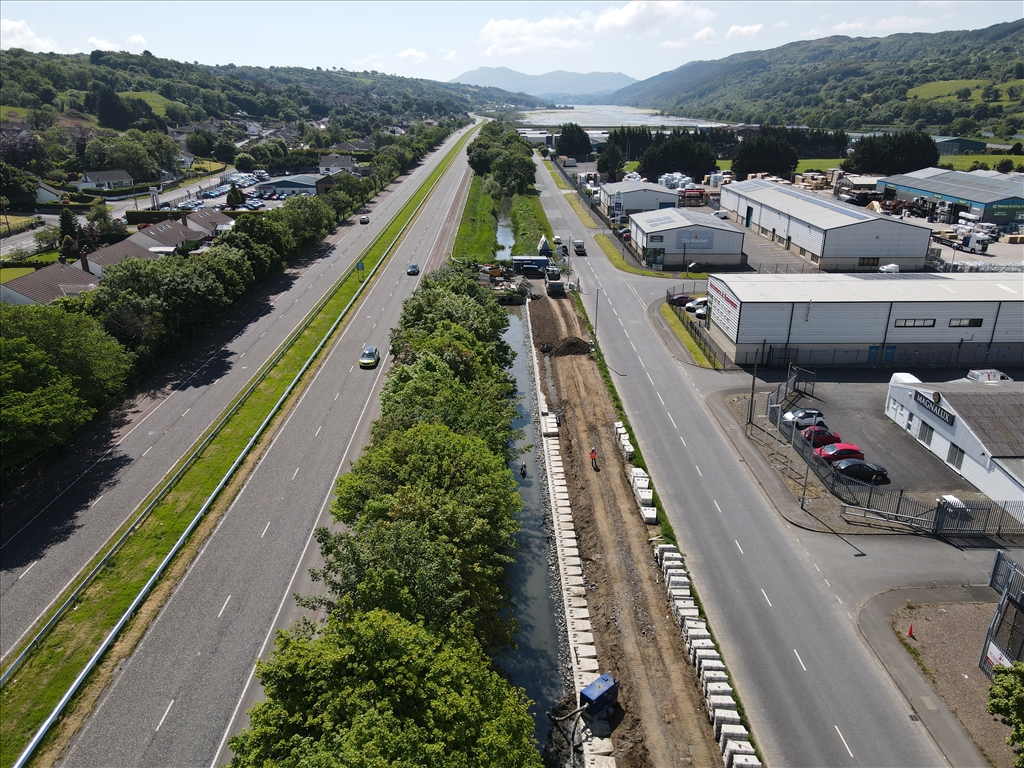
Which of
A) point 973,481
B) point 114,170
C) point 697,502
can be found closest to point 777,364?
point 973,481

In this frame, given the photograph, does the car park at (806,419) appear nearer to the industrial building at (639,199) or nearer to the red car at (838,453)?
the red car at (838,453)

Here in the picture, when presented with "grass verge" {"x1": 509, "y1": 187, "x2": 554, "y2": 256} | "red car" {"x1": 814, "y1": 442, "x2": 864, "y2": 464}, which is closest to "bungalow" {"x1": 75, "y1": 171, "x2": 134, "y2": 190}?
"grass verge" {"x1": 509, "y1": 187, "x2": 554, "y2": 256}

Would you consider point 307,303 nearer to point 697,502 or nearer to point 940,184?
point 697,502

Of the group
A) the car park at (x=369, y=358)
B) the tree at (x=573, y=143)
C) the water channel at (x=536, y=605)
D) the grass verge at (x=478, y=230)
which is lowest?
the water channel at (x=536, y=605)

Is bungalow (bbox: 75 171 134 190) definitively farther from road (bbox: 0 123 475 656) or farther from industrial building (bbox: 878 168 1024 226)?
industrial building (bbox: 878 168 1024 226)

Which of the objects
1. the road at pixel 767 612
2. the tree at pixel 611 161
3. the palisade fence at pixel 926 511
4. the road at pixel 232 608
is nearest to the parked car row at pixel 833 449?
the palisade fence at pixel 926 511

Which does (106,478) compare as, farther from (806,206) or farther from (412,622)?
(806,206)
